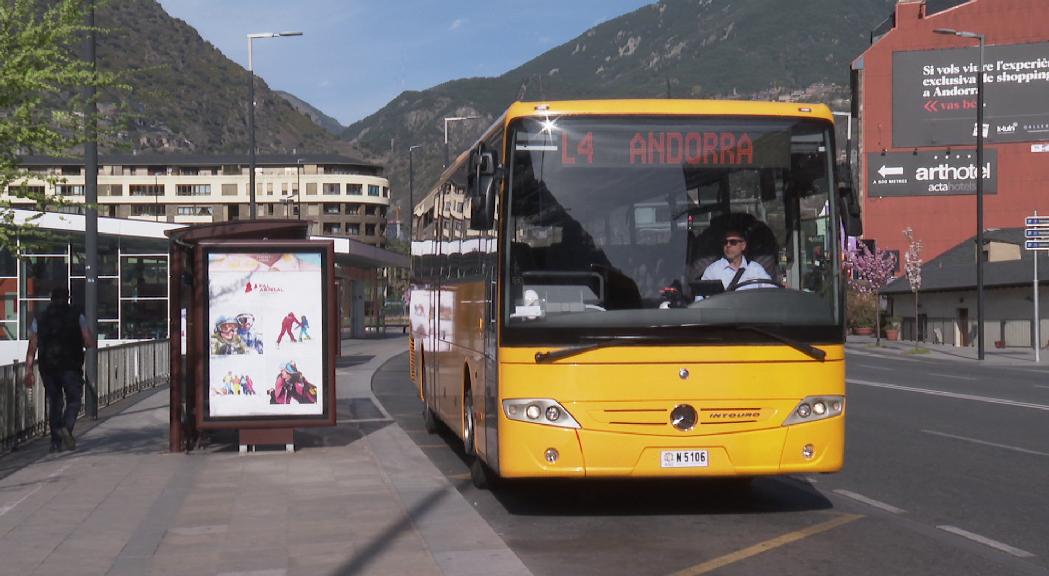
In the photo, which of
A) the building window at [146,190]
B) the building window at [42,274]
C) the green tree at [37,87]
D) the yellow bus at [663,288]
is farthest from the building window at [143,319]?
the building window at [146,190]

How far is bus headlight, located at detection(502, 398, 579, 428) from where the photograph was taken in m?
9.59

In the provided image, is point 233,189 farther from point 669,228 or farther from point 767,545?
point 767,545

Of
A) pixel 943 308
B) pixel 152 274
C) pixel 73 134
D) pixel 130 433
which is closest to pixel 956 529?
pixel 73 134

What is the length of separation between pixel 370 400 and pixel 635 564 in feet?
51.2

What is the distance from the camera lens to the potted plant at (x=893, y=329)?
69.6 meters

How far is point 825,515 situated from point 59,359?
8667 millimetres

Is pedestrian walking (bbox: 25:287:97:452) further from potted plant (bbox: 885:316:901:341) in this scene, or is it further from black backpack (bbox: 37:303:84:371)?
potted plant (bbox: 885:316:901:341)

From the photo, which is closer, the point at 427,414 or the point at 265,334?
the point at 265,334

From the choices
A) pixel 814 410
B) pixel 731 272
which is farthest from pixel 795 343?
pixel 731 272

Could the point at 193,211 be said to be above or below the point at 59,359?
above

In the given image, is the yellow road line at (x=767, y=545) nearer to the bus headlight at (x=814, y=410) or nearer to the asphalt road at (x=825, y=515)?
the asphalt road at (x=825, y=515)

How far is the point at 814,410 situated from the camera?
32.1 feet

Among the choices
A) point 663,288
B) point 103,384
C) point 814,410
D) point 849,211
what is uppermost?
point 849,211

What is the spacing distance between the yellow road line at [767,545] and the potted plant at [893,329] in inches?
2435
